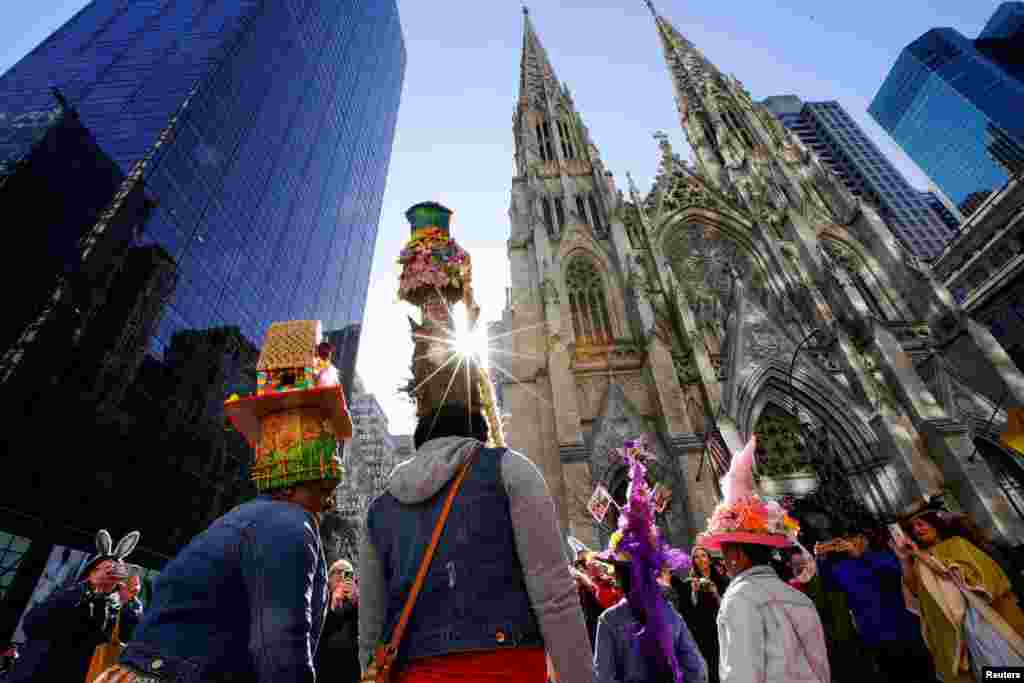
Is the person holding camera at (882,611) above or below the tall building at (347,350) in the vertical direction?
below

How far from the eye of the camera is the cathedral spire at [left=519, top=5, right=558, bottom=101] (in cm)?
2645

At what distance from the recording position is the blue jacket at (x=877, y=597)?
15.1 ft

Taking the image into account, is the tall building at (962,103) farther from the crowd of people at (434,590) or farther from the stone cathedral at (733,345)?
the crowd of people at (434,590)

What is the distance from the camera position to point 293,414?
6.28ft

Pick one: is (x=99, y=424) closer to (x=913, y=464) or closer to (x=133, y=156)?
(x=133, y=156)

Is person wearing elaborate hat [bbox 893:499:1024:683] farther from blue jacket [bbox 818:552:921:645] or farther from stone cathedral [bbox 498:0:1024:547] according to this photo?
stone cathedral [bbox 498:0:1024:547]

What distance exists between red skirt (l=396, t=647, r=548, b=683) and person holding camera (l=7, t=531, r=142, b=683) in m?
3.19

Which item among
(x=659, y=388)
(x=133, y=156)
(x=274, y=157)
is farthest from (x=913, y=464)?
(x=274, y=157)

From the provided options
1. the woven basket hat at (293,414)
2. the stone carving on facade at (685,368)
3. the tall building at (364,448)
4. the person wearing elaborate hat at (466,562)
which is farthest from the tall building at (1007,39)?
the tall building at (364,448)

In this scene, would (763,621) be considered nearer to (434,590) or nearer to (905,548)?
(434,590)

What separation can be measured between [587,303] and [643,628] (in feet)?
50.1

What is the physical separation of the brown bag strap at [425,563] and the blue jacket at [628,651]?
2.30m

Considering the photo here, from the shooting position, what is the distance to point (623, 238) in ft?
59.6

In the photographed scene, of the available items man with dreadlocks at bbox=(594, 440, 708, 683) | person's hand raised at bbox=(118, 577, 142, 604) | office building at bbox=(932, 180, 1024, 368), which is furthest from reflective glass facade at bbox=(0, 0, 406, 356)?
office building at bbox=(932, 180, 1024, 368)
